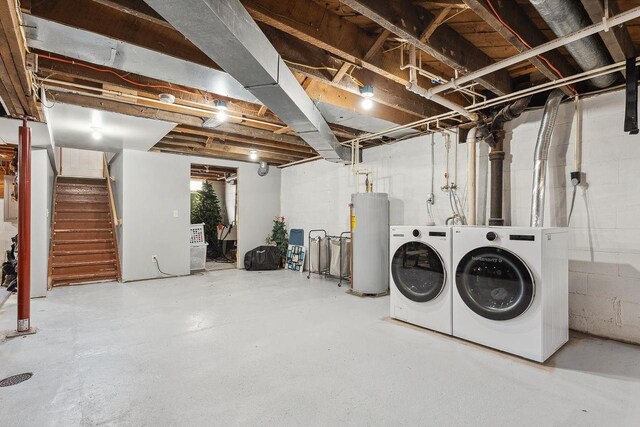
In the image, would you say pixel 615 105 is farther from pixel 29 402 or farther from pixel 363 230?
pixel 29 402

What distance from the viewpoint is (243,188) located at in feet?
22.7

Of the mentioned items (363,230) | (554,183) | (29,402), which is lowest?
(29,402)

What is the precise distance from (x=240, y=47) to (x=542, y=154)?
2978 mm

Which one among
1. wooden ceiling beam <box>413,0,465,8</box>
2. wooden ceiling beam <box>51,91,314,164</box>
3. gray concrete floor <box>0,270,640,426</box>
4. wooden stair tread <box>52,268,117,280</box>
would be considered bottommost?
gray concrete floor <box>0,270,640,426</box>

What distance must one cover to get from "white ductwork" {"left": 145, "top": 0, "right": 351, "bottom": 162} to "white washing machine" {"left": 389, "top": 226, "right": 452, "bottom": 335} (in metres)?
1.67

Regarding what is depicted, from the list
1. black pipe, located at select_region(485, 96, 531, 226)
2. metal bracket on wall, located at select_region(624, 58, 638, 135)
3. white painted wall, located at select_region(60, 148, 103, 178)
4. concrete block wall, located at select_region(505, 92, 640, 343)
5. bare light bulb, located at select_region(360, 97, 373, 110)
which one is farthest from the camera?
white painted wall, located at select_region(60, 148, 103, 178)

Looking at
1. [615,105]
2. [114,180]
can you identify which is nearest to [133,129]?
[114,180]

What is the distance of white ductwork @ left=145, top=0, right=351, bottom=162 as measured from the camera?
1.51 m

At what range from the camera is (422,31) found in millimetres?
2115

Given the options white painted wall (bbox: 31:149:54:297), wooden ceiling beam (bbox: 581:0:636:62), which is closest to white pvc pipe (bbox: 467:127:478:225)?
wooden ceiling beam (bbox: 581:0:636:62)

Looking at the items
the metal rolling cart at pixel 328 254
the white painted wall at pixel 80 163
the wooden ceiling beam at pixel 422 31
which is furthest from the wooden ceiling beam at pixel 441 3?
the white painted wall at pixel 80 163

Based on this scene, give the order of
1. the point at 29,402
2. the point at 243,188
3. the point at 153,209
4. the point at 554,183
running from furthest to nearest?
the point at 243,188 → the point at 153,209 → the point at 554,183 → the point at 29,402

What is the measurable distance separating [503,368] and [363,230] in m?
2.47

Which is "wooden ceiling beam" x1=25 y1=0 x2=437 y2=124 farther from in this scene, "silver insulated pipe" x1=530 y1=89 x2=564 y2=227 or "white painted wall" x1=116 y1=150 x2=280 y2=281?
"white painted wall" x1=116 y1=150 x2=280 y2=281
